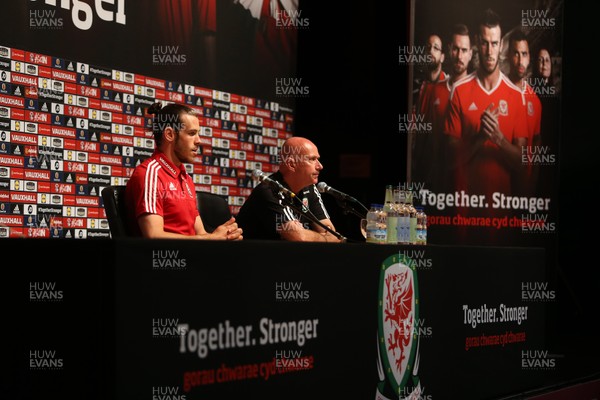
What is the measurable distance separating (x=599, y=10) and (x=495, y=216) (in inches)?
132

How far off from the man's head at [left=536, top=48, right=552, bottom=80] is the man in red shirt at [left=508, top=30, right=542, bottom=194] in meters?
0.11

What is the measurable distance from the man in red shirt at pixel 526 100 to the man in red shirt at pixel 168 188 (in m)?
2.91

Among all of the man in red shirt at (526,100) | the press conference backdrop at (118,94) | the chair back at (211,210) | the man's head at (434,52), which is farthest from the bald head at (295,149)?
the man in red shirt at (526,100)

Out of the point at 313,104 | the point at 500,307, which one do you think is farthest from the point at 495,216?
the point at 500,307

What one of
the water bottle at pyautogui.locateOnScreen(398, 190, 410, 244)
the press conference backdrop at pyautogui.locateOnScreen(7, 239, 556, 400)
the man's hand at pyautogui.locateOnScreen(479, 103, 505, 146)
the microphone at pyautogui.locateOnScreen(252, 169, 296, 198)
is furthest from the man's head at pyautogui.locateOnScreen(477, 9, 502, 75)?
the microphone at pyautogui.locateOnScreen(252, 169, 296, 198)

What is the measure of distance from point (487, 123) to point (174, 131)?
111 inches

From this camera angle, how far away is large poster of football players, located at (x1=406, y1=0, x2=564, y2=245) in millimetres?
5715

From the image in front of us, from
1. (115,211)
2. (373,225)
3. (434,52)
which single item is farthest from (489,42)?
(115,211)

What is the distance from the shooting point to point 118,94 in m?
4.72

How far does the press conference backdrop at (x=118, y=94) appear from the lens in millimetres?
4180

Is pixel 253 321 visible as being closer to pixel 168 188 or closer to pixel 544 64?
pixel 168 188

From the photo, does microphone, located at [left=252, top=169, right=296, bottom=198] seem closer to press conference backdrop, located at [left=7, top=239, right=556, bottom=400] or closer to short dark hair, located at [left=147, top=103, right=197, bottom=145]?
press conference backdrop, located at [left=7, top=239, right=556, bottom=400]

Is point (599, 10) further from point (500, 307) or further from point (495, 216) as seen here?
point (500, 307)

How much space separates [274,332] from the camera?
273cm
